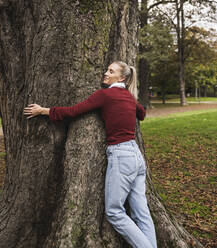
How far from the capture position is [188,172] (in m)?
6.22

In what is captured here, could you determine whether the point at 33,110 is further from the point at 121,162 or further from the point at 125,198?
the point at 125,198

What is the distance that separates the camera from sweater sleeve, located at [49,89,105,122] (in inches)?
108

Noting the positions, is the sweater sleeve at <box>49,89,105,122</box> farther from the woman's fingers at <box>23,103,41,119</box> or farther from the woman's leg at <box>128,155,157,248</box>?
the woman's leg at <box>128,155,157,248</box>

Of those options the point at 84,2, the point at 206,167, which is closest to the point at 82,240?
the point at 84,2

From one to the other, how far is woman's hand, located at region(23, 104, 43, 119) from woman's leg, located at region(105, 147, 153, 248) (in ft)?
3.09

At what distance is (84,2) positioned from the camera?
2.89 meters

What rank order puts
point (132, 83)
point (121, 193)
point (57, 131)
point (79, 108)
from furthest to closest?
point (132, 83) → point (57, 131) → point (79, 108) → point (121, 193)

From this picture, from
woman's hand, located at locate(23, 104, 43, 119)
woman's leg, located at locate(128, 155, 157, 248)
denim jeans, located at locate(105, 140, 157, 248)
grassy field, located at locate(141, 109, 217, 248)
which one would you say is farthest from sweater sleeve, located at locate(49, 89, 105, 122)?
grassy field, located at locate(141, 109, 217, 248)

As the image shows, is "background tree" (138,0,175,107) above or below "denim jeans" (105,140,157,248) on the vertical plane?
above

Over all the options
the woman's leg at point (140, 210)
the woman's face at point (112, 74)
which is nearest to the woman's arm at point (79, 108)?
the woman's face at point (112, 74)

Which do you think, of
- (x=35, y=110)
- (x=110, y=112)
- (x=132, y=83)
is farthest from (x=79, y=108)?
(x=132, y=83)

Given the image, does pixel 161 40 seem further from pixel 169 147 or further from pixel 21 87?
pixel 21 87

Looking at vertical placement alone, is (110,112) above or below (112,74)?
below

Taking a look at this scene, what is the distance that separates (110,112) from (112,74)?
1.69 feet
